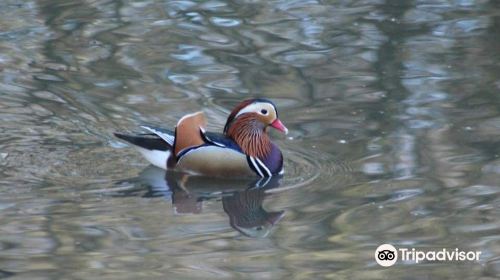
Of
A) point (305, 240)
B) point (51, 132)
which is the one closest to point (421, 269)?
point (305, 240)

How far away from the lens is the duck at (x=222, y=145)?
9461mm

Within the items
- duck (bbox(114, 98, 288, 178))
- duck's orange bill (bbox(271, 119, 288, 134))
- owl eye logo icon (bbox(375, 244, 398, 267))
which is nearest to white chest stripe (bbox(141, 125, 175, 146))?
duck (bbox(114, 98, 288, 178))

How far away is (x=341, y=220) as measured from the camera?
8242mm

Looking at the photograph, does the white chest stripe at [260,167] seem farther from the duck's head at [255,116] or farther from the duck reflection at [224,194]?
the duck's head at [255,116]

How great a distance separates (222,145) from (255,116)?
34cm

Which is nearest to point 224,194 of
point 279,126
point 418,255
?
point 279,126

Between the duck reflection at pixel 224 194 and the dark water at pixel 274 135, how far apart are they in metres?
0.02

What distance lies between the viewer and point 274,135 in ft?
33.9

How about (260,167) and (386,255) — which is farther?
(260,167)

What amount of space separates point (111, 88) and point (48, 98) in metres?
0.57

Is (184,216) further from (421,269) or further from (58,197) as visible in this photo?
(421,269)

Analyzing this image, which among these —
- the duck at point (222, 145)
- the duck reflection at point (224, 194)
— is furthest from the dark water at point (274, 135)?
the duck at point (222, 145)

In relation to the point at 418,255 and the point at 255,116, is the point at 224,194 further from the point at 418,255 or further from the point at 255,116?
the point at 418,255

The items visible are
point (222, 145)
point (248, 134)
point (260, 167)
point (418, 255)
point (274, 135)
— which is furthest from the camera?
point (274, 135)
